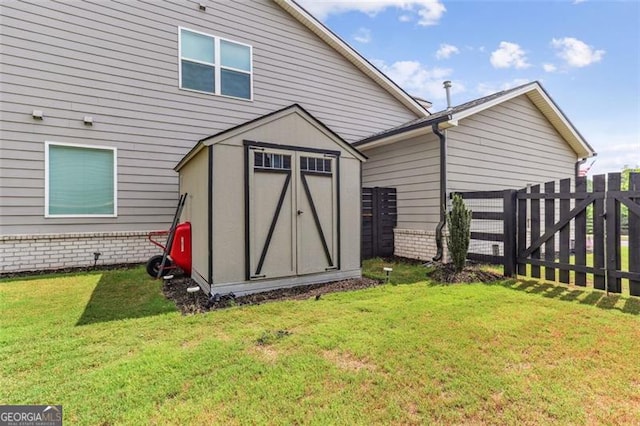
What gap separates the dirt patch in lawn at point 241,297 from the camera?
4283mm

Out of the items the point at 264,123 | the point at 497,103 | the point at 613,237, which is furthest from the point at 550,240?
the point at 264,123

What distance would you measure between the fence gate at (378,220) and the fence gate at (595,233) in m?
3.17

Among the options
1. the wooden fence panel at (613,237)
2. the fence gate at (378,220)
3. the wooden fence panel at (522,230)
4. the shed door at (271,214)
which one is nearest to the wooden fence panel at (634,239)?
the wooden fence panel at (613,237)

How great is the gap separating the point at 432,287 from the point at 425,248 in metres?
2.37

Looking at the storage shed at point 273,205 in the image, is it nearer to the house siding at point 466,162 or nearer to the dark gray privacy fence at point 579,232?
the house siding at point 466,162

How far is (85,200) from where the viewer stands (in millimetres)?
6852

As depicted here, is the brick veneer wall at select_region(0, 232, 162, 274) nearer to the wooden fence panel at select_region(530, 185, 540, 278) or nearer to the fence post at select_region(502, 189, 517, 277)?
the fence post at select_region(502, 189, 517, 277)

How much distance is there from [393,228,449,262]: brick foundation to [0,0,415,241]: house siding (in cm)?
523

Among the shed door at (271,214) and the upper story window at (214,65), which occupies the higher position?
the upper story window at (214,65)

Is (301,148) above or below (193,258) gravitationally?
above

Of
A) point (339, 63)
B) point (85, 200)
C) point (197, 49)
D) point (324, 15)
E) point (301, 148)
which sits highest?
point (324, 15)

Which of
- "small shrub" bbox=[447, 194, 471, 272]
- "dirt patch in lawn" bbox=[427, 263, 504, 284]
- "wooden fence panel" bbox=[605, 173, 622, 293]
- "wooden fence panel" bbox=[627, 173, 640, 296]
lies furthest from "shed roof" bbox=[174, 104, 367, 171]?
"wooden fence panel" bbox=[627, 173, 640, 296]

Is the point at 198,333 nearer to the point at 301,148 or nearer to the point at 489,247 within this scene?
the point at 301,148

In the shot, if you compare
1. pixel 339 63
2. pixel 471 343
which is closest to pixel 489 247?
pixel 471 343
